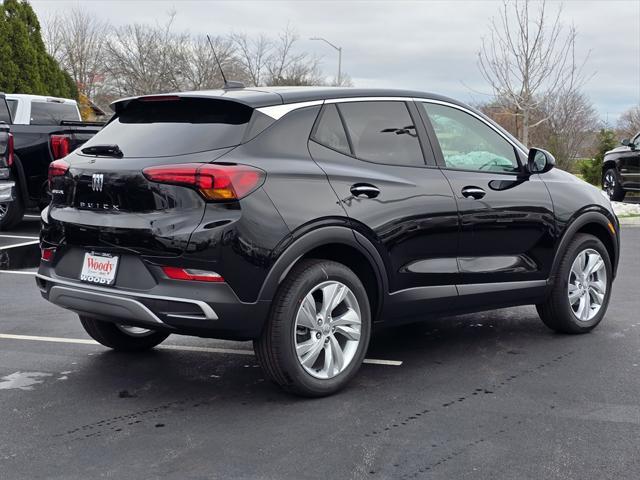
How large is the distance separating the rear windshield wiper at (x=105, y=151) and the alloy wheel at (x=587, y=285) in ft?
11.1

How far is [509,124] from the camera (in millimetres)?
39000

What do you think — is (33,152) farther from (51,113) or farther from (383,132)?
(383,132)

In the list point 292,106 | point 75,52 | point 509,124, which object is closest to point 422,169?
point 292,106

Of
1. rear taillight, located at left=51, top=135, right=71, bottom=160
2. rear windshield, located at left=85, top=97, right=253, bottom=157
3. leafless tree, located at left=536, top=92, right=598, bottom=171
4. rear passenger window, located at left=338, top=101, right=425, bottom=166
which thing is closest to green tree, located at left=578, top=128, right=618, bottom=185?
leafless tree, located at left=536, top=92, right=598, bottom=171

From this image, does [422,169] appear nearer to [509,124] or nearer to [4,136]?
[4,136]

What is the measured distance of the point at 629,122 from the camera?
4891 cm

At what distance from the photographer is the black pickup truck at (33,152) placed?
1271 cm

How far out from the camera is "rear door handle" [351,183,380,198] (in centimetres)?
490

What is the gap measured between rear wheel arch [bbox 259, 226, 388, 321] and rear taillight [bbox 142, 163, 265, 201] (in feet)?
1.32

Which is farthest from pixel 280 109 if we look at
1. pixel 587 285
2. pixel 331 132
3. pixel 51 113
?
pixel 51 113

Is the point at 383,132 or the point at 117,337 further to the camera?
the point at 117,337

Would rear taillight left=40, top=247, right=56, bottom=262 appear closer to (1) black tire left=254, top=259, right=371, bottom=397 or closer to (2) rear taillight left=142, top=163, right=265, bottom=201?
(2) rear taillight left=142, top=163, right=265, bottom=201

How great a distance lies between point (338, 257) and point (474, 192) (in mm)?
1135

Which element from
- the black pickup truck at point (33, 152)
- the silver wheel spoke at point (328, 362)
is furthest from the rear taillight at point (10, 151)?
the silver wheel spoke at point (328, 362)
